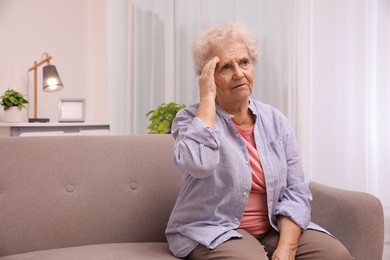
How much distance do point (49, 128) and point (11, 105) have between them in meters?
0.35

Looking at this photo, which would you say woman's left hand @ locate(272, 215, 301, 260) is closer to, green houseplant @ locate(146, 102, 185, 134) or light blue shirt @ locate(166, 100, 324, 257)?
light blue shirt @ locate(166, 100, 324, 257)

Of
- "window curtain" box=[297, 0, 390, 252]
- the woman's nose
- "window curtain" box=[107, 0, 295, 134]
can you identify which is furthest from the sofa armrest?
"window curtain" box=[107, 0, 295, 134]

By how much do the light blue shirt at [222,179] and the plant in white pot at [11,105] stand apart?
6.63 feet

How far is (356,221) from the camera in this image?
69.1 inches

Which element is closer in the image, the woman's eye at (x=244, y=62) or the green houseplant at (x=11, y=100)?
the woman's eye at (x=244, y=62)

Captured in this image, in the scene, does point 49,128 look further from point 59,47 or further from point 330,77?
point 330,77

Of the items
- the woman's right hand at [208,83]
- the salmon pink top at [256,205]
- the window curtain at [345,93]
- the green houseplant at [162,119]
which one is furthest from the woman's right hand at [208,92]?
the window curtain at [345,93]

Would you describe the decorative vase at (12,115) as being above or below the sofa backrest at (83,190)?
above

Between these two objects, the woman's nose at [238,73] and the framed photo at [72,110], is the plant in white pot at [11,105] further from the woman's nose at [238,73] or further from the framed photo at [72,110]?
the woman's nose at [238,73]

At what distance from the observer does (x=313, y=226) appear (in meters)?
1.77

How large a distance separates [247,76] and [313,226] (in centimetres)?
55

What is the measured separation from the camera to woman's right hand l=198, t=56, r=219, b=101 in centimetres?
175

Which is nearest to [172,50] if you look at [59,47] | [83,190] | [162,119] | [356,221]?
[59,47]

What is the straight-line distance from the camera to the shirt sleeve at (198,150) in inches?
63.4
